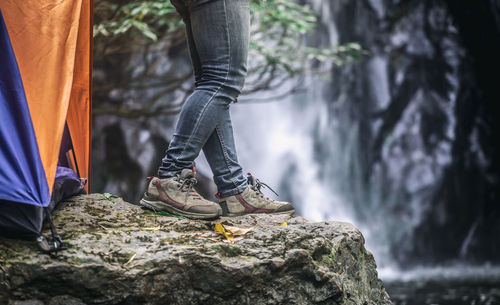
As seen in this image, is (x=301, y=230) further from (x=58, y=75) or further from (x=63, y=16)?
(x=63, y=16)

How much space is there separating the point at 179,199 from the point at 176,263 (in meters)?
0.50

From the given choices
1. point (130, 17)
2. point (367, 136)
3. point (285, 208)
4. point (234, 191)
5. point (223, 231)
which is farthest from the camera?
point (367, 136)

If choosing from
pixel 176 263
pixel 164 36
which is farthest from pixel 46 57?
pixel 164 36

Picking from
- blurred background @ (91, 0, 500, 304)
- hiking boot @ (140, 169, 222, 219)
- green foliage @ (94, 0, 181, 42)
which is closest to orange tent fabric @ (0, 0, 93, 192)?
hiking boot @ (140, 169, 222, 219)

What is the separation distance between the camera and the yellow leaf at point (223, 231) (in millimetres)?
2098

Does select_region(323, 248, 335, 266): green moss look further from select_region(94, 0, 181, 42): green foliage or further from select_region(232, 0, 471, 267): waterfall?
select_region(232, 0, 471, 267): waterfall

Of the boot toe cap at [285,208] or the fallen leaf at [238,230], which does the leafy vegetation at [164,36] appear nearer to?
the boot toe cap at [285,208]

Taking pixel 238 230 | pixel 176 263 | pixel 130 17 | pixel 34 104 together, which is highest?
pixel 130 17

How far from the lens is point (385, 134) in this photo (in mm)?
9773

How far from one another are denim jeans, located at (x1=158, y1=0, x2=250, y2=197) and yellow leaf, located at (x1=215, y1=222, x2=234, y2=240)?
1.08 feet

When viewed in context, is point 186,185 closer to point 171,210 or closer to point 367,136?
point 171,210

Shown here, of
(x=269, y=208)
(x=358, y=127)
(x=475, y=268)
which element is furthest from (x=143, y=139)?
(x=269, y=208)

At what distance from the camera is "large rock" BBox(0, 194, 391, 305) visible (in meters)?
1.70

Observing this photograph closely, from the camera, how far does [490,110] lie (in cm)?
903
